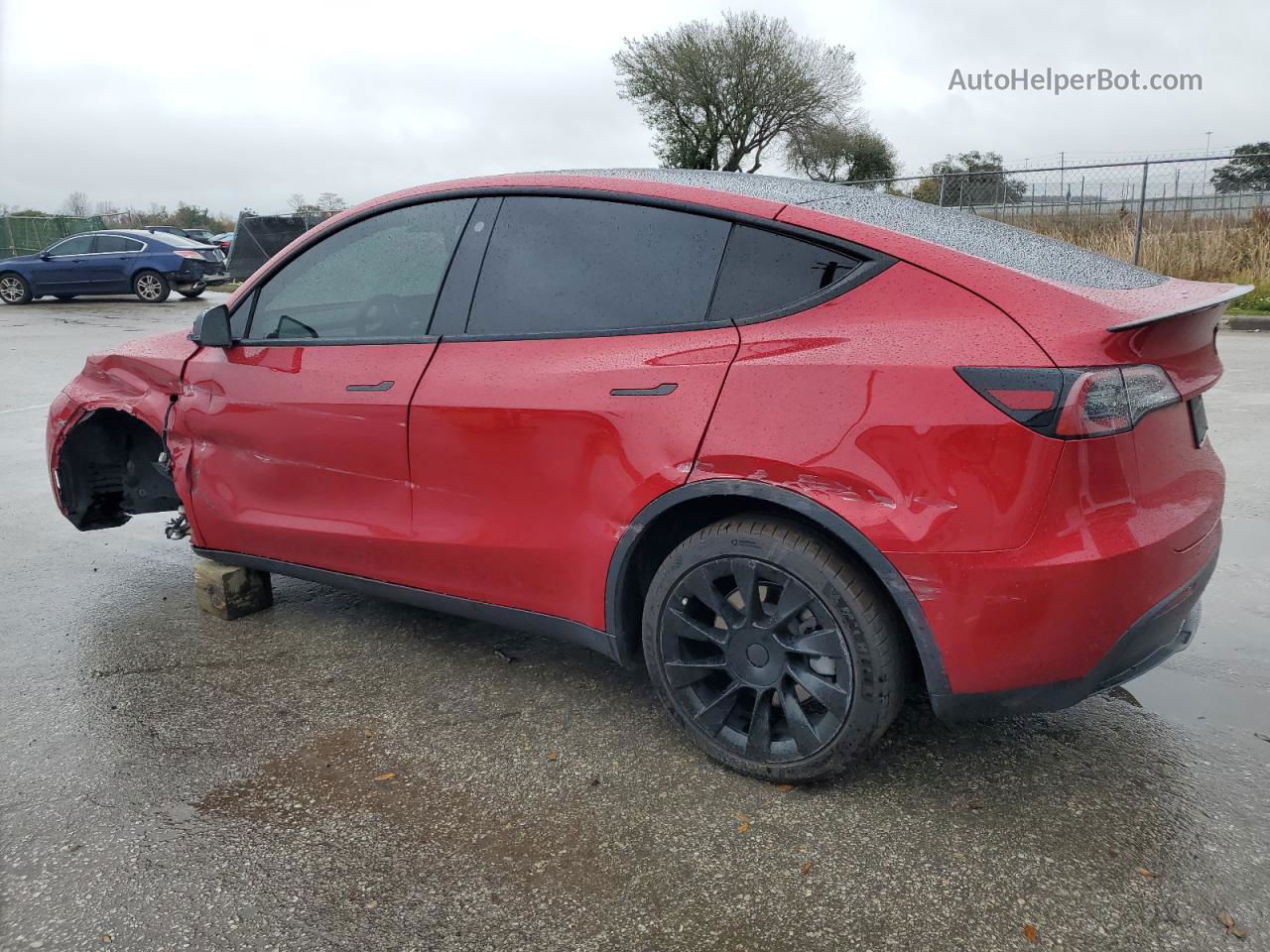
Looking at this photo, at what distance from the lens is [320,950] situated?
208 centimetres

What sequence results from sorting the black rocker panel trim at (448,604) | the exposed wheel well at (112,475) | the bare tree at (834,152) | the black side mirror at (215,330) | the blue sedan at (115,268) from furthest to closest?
the bare tree at (834,152), the blue sedan at (115,268), the exposed wheel well at (112,475), the black side mirror at (215,330), the black rocker panel trim at (448,604)

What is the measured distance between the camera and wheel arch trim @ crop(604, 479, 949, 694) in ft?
7.63

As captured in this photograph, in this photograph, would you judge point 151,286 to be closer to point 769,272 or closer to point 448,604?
point 448,604

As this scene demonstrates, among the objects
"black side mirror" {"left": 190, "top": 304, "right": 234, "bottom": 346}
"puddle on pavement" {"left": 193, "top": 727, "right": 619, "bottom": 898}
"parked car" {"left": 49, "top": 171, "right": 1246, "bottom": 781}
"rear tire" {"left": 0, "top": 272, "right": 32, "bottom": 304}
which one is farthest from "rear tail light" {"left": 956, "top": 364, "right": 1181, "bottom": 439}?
"rear tire" {"left": 0, "top": 272, "right": 32, "bottom": 304}

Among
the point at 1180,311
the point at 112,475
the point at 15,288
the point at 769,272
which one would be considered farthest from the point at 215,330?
the point at 15,288

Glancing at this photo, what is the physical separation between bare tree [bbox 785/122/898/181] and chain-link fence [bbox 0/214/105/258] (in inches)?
1203

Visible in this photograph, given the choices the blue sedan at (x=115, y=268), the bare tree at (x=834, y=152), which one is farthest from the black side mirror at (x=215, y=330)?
the bare tree at (x=834, y=152)

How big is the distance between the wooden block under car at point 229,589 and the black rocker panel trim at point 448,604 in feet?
0.24

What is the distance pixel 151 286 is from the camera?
20172 millimetres

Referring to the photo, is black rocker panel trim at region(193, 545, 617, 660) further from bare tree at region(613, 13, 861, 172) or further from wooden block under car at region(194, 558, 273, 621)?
bare tree at region(613, 13, 861, 172)

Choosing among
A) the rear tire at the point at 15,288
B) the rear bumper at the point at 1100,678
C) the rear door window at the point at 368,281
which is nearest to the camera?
the rear bumper at the point at 1100,678

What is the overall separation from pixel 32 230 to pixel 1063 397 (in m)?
37.5

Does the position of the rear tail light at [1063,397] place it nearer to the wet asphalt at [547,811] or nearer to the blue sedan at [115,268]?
the wet asphalt at [547,811]

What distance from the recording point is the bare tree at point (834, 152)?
152ft
